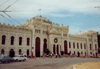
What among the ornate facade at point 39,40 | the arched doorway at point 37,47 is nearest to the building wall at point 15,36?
the ornate facade at point 39,40

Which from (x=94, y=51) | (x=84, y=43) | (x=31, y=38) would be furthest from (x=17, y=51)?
(x=94, y=51)

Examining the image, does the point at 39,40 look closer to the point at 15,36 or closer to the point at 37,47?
the point at 37,47

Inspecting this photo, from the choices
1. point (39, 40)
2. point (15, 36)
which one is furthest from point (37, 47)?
point (15, 36)

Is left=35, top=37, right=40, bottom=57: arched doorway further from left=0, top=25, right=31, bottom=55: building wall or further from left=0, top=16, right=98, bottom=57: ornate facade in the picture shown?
left=0, top=25, right=31, bottom=55: building wall

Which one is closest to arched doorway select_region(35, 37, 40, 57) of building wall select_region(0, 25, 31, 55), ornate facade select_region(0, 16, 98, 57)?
ornate facade select_region(0, 16, 98, 57)

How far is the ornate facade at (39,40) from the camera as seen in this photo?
3537 centimetres

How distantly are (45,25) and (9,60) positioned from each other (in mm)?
25639

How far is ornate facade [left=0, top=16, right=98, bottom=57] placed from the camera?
35366mm

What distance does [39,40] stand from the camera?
141ft

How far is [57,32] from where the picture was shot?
159 feet

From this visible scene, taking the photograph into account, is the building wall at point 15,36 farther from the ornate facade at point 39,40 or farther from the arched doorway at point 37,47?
the arched doorway at point 37,47

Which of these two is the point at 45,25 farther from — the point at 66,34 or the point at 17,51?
the point at 17,51

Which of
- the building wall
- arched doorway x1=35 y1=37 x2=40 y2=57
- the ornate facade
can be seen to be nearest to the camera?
the building wall

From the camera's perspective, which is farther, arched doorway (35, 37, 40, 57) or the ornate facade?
arched doorway (35, 37, 40, 57)
